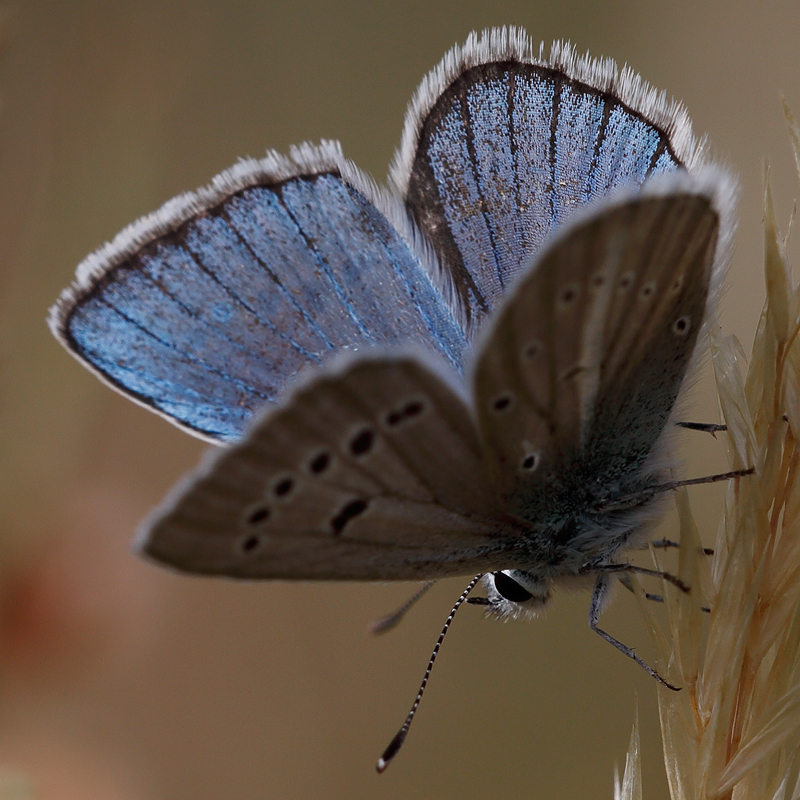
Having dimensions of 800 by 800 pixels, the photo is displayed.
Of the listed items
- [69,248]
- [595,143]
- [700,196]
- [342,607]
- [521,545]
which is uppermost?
[69,248]

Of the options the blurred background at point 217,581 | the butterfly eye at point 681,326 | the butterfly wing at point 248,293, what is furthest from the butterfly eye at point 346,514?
the blurred background at point 217,581

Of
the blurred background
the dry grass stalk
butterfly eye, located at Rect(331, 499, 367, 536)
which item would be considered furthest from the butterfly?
the blurred background

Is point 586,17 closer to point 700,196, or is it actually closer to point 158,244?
point 158,244

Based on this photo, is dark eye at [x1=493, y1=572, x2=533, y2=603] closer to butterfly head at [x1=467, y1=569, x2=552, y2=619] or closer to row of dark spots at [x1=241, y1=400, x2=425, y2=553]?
butterfly head at [x1=467, y1=569, x2=552, y2=619]

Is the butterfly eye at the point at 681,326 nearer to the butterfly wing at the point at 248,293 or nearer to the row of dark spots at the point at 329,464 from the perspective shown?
the row of dark spots at the point at 329,464

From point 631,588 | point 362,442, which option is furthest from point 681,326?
point 362,442

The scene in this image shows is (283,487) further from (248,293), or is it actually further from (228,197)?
(228,197)

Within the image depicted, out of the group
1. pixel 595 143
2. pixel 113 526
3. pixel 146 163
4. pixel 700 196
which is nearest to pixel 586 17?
pixel 595 143
